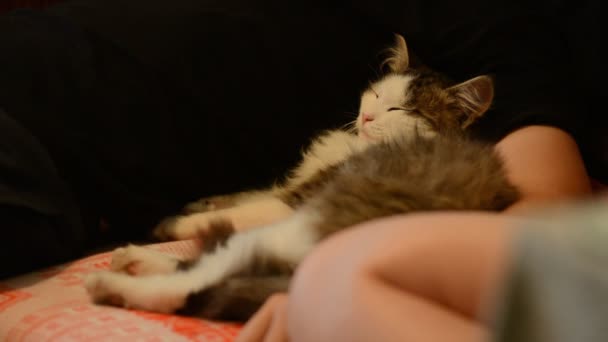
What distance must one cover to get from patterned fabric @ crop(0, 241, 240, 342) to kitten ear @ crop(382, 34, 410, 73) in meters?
0.97

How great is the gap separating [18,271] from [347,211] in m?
0.63

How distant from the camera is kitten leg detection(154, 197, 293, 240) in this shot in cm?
128

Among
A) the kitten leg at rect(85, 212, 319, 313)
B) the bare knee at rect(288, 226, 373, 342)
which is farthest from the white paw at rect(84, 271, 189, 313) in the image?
the bare knee at rect(288, 226, 373, 342)

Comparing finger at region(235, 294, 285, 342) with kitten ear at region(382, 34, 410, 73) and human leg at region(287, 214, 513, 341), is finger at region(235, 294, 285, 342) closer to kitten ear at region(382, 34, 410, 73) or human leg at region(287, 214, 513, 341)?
human leg at region(287, 214, 513, 341)

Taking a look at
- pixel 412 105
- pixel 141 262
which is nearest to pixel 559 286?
pixel 141 262

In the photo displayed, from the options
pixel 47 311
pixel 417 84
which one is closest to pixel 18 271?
pixel 47 311

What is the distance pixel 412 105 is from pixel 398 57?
0.16m

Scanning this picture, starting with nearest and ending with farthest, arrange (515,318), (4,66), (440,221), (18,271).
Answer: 1. (515,318)
2. (440,221)
3. (18,271)
4. (4,66)

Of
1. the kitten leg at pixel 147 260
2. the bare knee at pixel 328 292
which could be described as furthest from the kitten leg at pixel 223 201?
the bare knee at pixel 328 292

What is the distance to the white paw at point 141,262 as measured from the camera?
1014mm

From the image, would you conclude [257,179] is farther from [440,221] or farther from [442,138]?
[440,221]

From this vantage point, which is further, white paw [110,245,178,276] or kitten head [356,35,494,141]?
kitten head [356,35,494,141]

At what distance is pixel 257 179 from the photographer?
1.49 metres

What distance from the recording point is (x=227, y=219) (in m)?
1.26
